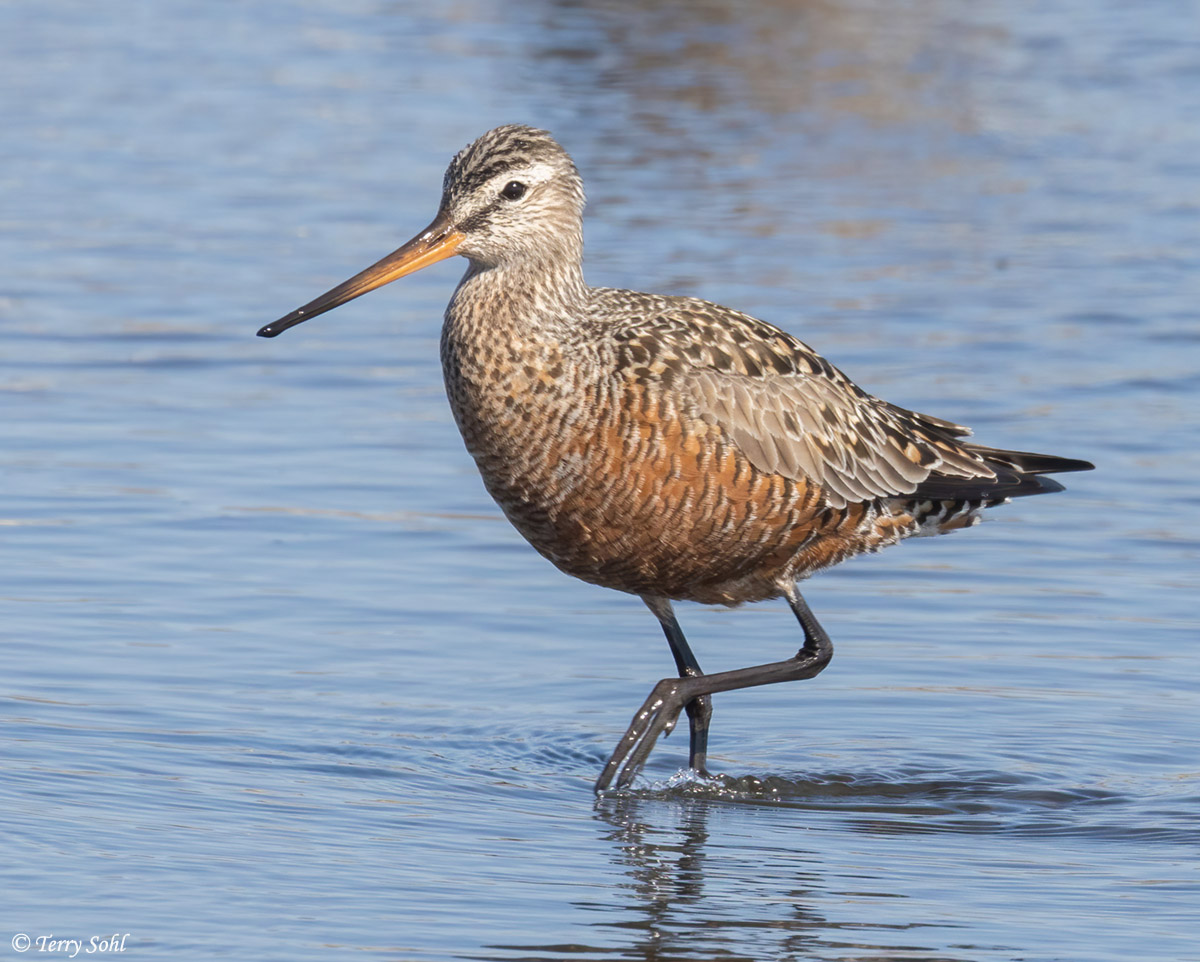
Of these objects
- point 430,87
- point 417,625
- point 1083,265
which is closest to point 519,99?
point 430,87

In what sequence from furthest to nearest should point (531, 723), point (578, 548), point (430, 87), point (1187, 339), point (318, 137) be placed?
1. point (430, 87)
2. point (318, 137)
3. point (1187, 339)
4. point (531, 723)
5. point (578, 548)

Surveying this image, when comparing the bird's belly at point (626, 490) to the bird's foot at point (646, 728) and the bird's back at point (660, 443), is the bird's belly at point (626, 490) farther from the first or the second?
the bird's foot at point (646, 728)

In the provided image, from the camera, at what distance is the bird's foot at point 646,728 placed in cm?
692

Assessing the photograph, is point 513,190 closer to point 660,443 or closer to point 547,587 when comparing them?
point 660,443

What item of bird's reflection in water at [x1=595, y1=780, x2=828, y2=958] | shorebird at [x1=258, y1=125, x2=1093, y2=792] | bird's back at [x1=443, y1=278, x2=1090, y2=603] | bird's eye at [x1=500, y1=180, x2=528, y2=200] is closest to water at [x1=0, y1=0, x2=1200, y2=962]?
bird's reflection in water at [x1=595, y1=780, x2=828, y2=958]

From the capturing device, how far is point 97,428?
10.5 metres

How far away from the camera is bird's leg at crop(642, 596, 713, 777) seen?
7266 mm

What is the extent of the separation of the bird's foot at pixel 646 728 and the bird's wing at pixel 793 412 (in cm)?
75

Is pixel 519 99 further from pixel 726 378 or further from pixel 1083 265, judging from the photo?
pixel 726 378

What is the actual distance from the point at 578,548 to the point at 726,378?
0.71 meters

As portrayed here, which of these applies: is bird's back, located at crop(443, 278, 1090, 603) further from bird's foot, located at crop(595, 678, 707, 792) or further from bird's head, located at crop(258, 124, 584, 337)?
bird's foot, located at crop(595, 678, 707, 792)
